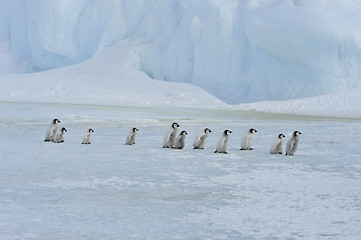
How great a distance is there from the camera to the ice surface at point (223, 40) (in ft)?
72.7

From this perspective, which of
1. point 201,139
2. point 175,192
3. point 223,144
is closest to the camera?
point 175,192

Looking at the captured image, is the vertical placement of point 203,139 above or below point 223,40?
below

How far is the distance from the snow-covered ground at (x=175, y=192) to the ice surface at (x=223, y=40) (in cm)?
1326

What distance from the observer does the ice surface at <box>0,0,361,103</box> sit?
872 inches

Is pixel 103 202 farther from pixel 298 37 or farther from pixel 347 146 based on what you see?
pixel 298 37

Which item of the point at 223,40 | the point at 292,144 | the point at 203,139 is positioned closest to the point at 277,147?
the point at 292,144

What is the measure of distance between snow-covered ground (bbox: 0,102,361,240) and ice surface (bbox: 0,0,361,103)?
13263 mm

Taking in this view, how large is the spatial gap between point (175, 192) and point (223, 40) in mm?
20399

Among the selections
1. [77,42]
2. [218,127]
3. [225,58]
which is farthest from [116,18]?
[218,127]

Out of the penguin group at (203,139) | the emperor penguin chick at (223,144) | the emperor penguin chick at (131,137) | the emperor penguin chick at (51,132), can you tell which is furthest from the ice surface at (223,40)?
the emperor penguin chick at (223,144)

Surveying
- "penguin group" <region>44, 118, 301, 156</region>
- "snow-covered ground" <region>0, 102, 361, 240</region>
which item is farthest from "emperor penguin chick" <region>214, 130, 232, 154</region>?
"snow-covered ground" <region>0, 102, 361, 240</region>

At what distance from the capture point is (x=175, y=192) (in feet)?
16.5

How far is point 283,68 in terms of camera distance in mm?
23078

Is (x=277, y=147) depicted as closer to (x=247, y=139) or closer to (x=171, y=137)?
(x=247, y=139)
